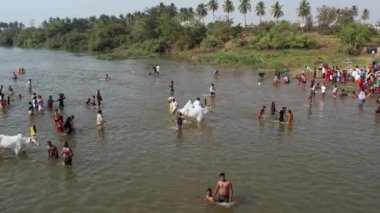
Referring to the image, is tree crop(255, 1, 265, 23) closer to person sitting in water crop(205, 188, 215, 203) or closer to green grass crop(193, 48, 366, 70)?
green grass crop(193, 48, 366, 70)

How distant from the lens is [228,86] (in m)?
45.7

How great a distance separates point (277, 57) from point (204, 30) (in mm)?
31040

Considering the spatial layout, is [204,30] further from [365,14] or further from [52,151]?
[52,151]

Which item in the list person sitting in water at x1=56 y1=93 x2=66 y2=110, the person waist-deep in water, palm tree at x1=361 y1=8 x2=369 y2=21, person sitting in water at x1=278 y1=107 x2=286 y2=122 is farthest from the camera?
palm tree at x1=361 y1=8 x2=369 y2=21

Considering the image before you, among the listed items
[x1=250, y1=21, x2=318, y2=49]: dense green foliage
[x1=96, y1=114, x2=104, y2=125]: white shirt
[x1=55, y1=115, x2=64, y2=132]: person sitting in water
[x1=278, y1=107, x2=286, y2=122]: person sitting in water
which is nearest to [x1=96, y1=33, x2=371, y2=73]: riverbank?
[x1=250, y1=21, x2=318, y2=49]: dense green foliage

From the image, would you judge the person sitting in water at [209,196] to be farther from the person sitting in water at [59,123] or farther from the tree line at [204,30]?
the tree line at [204,30]

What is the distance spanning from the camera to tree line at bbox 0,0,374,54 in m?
76.1

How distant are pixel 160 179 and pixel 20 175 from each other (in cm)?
618

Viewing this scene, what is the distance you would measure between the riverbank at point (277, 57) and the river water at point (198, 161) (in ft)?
77.2

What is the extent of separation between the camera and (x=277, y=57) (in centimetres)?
6800

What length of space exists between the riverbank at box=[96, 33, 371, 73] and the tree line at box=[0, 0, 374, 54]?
2.11 metres

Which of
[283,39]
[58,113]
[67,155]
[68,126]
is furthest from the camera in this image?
[283,39]

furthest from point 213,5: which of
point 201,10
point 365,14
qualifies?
point 365,14

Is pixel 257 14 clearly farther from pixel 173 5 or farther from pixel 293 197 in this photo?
pixel 293 197
